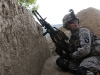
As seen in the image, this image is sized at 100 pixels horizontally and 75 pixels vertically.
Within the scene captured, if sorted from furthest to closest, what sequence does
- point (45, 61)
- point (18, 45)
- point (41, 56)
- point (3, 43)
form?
point (45, 61) → point (41, 56) → point (18, 45) → point (3, 43)

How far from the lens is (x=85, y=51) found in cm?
511

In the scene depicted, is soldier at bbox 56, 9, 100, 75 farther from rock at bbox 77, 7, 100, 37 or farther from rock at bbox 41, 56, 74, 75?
rock at bbox 77, 7, 100, 37

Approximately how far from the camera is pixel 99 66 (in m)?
5.12

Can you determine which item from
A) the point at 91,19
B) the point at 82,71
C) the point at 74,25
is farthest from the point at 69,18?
the point at 91,19

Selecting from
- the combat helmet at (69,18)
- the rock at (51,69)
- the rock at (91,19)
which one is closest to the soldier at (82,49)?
the combat helmet at (69,18)

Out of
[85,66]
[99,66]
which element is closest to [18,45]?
[85,66]

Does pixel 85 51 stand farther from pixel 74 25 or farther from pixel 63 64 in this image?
pixel 63 64

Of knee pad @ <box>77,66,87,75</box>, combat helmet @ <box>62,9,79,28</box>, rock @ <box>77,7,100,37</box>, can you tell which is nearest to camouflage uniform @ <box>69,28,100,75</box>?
knee pad @ <box>77,66,87,75</box>

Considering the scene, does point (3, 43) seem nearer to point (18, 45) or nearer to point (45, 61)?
point (18, 45)

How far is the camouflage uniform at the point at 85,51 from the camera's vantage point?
5.08m

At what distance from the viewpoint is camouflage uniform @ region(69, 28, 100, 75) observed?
5.08m

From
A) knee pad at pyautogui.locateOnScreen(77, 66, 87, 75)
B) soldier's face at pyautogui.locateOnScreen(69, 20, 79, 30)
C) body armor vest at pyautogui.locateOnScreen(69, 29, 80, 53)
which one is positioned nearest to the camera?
knee pad at pyautogui.locateOnScreen(77, 66, 87, 75)

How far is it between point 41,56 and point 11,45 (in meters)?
2.34

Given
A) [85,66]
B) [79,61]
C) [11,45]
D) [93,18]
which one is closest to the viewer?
[11,45]
